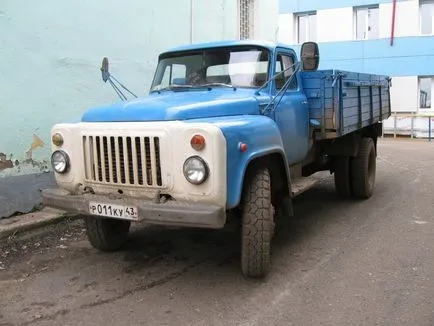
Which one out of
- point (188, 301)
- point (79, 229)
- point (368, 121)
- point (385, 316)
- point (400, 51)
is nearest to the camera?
point (385, 316)

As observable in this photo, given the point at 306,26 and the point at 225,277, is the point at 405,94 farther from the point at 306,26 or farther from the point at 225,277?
the point at 225,277

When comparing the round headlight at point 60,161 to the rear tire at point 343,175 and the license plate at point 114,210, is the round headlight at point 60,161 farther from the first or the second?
the rear tire at point 343,175

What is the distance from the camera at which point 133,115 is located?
4543 millimetres

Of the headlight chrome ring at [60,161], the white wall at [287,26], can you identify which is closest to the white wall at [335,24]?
the white wall at [287,26]

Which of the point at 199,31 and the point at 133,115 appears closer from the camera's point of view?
the point at 133,115

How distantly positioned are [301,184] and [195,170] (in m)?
2.09

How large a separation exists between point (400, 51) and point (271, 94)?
17.3 m

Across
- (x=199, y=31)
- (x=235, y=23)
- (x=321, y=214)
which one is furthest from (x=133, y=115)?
(x=235, y=23)

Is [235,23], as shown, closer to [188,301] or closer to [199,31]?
[199,31]

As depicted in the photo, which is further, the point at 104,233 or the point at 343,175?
the point at 343,175

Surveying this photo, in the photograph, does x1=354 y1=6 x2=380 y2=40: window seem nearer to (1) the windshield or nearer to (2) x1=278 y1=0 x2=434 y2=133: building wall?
(2) x1=278 y1=0 x2=434 y2=133: building wall

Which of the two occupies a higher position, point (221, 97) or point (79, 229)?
point (221, 97)

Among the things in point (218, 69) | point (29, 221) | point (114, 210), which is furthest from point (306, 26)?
point (114, 210)

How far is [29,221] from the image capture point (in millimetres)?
6508
